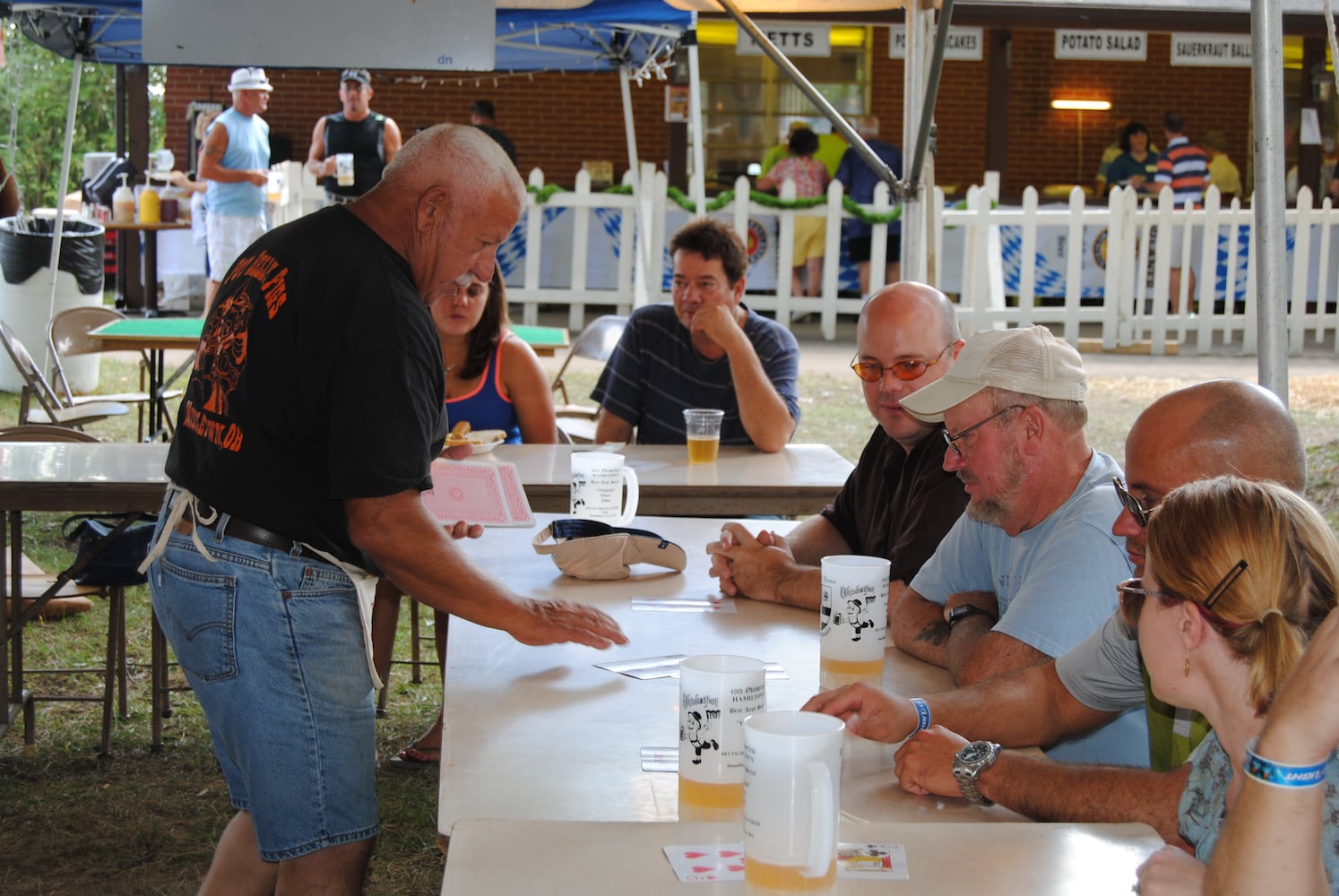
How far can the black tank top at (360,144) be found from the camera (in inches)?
429

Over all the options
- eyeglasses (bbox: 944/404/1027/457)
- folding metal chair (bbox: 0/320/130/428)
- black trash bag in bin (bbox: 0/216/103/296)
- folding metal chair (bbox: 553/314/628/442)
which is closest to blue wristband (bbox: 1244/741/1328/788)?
eyeglasses (bbox: 944/404/1027/457)

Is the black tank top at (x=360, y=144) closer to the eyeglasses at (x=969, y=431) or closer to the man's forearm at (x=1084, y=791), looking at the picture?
the eyeglasses at (x=969, y=431)

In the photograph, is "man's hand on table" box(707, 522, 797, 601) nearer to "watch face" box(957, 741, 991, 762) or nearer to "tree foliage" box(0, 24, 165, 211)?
"watch face" box(957, 741, 991, 762)

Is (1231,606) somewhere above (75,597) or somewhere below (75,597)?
above

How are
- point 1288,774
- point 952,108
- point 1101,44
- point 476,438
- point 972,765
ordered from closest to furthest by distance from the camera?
point 1288,774 < point 972,765 < point 476,438 < point 1101,44 < point 952,108

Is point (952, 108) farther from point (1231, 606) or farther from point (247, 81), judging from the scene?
point (1231, 606)

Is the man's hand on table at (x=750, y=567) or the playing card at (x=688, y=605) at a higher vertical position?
the man's hand on table at (x=750, y=567)

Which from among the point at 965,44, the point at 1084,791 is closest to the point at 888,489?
the point at 1084,791

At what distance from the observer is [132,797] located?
3.92 m

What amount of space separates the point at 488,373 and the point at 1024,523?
2.37m

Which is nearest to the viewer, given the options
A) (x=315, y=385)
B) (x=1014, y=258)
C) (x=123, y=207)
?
(x=315, y=385)

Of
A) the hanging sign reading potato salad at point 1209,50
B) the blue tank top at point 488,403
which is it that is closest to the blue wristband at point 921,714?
the blue tank top at point 488,403

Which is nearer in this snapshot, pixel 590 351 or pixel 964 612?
pixel 964 612

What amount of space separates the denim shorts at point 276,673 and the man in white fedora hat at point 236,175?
8.39 meters
